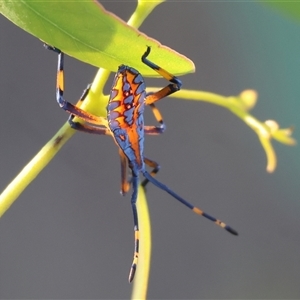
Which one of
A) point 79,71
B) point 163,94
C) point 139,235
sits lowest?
point 139,235

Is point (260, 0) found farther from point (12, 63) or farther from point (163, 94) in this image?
point (12, 63)

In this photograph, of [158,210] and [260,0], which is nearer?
[260,0]

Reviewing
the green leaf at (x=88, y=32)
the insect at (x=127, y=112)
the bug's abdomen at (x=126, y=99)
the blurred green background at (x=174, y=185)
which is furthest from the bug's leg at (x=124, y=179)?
the blurred green background at (x=174, y=185)

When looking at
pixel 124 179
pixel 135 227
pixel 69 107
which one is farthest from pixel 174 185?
pixel 69 107

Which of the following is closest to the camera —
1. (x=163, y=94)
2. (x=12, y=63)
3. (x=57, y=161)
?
(x=163, y=94)

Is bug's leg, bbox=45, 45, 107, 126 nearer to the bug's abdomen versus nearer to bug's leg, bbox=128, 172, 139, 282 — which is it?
the bug's abdomen

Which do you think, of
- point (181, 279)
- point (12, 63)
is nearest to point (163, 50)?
point (12, 63)

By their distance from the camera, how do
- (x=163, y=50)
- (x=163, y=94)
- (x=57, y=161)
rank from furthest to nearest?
1. (x=57, y=161)
2. (x=163, y=94)
3. (x=163, y=50)
